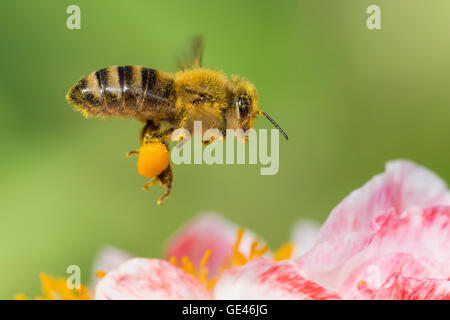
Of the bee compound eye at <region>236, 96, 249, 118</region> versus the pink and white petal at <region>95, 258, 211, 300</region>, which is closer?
the pink and white petal at <region>95, 258, 211, 300</region>

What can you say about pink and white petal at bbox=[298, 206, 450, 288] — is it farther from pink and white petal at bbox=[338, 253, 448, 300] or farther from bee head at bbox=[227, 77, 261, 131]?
bee head at bbox=[227, 77, 261, 131]

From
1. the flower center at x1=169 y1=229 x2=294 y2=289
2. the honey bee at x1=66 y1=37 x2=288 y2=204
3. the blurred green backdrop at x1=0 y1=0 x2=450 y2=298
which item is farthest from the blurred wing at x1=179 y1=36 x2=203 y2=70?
the blurred green backdrop at x1=0 y1=0 x2=450 y2=298

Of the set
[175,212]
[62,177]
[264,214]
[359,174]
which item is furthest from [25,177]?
Answer: [359,174]

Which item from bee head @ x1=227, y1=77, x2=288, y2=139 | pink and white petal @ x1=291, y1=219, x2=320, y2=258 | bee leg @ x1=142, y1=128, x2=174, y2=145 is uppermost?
bee head @ x1=227, y1=77, x2=288, y2=139

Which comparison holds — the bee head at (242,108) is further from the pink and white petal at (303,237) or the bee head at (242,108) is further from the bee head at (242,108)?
the pink and white petal at (303,237)

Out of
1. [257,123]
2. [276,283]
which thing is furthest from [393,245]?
[257,123]

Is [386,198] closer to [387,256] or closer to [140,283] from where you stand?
[387,256]
